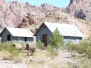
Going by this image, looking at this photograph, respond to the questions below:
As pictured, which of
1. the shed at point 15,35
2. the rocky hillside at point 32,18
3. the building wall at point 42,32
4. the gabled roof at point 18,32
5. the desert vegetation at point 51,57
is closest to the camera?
the desert vegetation at point 51,57

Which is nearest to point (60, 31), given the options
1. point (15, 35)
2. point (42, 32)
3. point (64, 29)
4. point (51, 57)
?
point (64, 29)

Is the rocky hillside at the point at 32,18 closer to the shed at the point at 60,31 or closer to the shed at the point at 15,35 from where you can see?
the shed at the point at 15,35

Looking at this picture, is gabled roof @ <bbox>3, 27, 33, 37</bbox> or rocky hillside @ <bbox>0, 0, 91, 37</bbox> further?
rocky hillside @ <bbox>0, 0, 91, 37</bbox>

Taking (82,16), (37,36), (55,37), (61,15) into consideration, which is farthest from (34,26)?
(82,16)

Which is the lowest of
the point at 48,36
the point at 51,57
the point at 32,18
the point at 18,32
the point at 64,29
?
the point at 51,57

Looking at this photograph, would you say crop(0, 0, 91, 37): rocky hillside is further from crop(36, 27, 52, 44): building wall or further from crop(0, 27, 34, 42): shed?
crop(36, 27, 52, 44): building wall

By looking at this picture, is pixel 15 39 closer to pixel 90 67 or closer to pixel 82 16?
pixel 90 67

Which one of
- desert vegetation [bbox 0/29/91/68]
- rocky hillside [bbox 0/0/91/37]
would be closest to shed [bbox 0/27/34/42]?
rocky hillside [bbox 0/0/91/37]

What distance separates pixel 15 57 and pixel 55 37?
20.8 metres

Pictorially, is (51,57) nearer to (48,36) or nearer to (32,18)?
(48,36)

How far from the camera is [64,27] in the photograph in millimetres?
53406

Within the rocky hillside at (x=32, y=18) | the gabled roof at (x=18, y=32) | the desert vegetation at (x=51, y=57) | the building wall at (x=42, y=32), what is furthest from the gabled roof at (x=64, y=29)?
the rocky hillside at (x=32, y=18)

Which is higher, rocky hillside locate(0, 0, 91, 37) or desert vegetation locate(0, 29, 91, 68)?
rocky hillside locate(0, 0, 91, 37)

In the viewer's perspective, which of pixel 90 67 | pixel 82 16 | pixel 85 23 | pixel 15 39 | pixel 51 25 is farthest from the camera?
pixel 82 16
